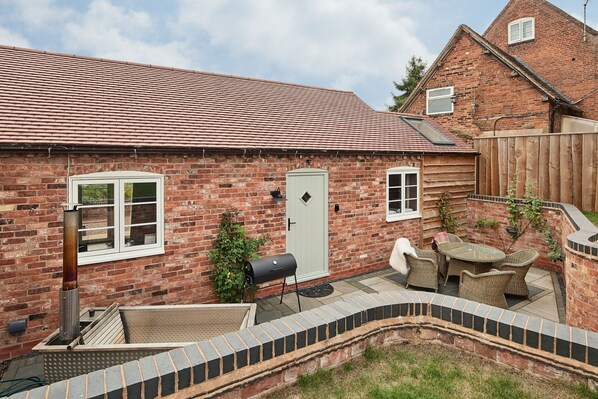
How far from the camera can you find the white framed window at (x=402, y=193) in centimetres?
906

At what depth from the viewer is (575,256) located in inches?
195

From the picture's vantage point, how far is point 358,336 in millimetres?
3189

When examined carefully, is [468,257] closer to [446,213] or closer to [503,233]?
[446,213]

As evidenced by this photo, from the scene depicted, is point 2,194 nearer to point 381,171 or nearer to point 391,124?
point 381,171

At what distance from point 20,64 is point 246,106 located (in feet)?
15.4

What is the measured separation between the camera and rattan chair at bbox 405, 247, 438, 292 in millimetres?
6742

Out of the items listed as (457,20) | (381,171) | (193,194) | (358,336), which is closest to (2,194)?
(193,194)

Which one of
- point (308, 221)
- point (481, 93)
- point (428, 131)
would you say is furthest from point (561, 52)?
point (308, 221)

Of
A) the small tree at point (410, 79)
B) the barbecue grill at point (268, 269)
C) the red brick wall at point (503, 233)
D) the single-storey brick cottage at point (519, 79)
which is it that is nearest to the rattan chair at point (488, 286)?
the red brick wall at point (503, 233)

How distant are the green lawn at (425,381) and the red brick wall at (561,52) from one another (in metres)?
17.4

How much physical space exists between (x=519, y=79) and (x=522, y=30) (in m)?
6.34

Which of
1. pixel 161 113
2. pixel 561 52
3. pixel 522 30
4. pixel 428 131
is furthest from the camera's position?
pixel 522 30

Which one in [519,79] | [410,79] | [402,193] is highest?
[410,79]

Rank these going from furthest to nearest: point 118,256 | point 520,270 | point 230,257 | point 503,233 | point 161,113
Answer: point 503,233, point 161,113, point 520,270, point 230,257, point 118,256
